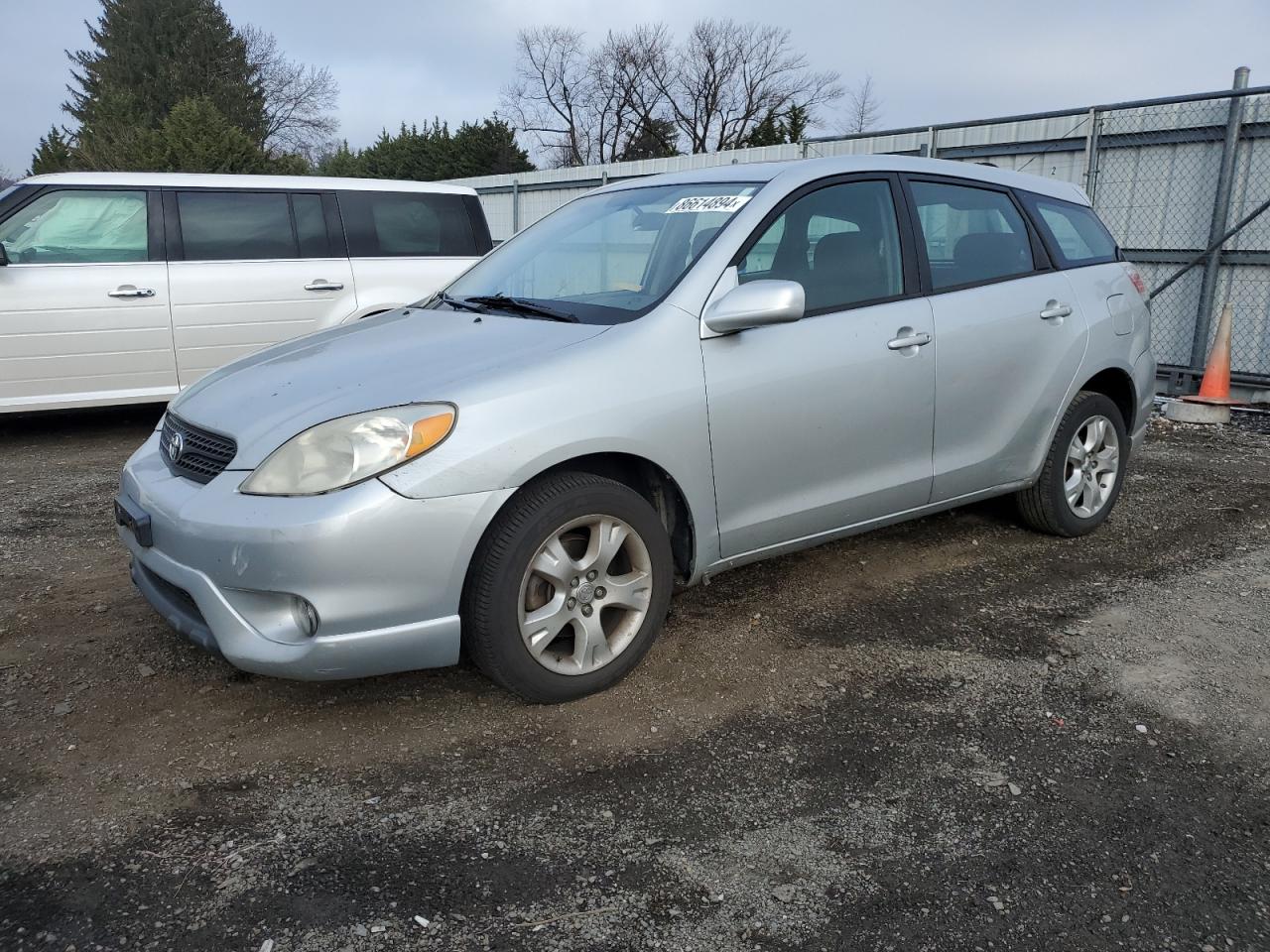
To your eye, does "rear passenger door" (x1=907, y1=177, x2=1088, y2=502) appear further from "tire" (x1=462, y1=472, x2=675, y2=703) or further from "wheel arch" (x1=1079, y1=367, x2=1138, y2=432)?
"tire" (x1=462, y1=472, x2=675, y2=703)

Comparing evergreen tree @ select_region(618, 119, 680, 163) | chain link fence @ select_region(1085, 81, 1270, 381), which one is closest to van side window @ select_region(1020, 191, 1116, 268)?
chain link fence @ select_region(1085, 81, 1270, 381)

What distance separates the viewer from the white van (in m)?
6.70

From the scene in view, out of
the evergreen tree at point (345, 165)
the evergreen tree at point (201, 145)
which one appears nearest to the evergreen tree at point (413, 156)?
the evergreen tree at point (345, 165)

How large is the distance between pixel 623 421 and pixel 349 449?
0.82 meters

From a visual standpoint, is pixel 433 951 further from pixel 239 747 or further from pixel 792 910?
pixel 239 747

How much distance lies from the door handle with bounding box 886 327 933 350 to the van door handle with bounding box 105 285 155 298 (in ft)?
17.4

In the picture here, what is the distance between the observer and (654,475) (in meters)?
3.38

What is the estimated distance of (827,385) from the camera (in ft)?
12.0

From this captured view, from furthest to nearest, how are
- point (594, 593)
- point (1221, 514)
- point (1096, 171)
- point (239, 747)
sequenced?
1. point (1096, 171)
2. point (1221, 514)
3. point (594, 593)
4. point (239, 747)

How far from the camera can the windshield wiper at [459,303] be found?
3.90m

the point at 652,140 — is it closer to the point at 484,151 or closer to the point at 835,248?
the point at 484,151

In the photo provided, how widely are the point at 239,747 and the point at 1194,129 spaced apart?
366 inches

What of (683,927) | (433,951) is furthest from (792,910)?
(433,951)

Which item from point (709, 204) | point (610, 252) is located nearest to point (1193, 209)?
point (709, 204)
